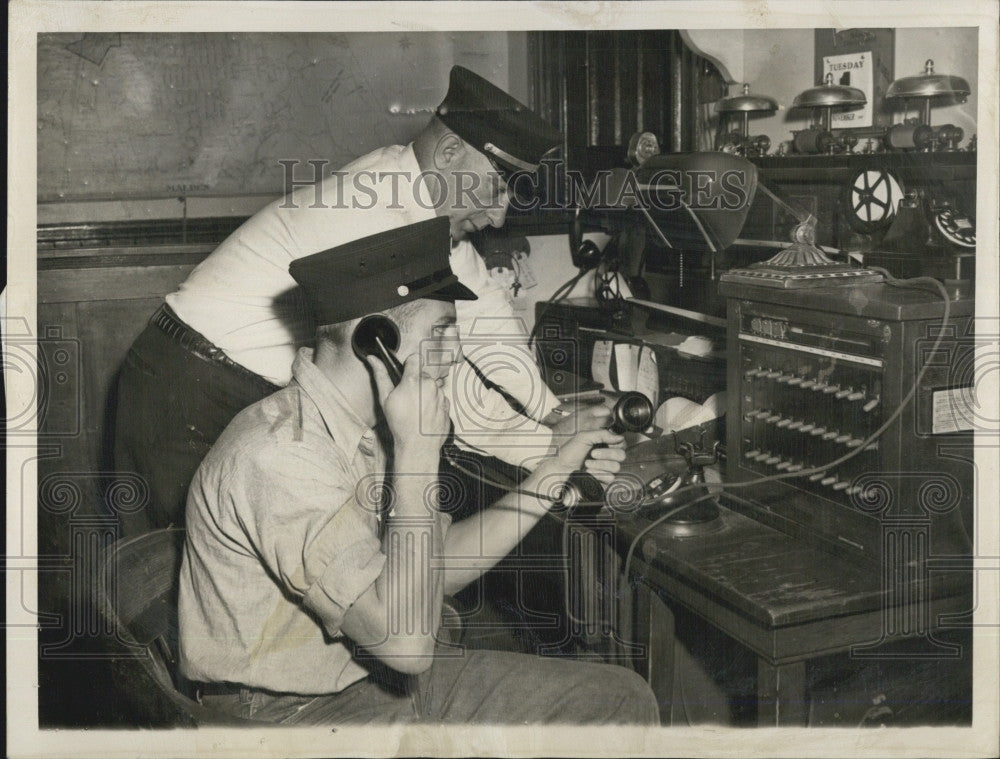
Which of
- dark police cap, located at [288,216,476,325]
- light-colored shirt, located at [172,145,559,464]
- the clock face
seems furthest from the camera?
light-colored shirt, located at [172,145,559,464]

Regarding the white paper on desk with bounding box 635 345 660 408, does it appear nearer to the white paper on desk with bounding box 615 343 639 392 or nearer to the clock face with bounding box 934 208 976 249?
the white paper on desk with bounding box 615 343 639 392

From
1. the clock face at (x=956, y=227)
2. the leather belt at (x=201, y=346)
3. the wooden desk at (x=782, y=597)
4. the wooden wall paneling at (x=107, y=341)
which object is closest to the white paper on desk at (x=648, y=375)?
the wooden desk at (x=782, y=597)

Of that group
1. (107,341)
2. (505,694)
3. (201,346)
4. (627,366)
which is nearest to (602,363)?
(627,366)

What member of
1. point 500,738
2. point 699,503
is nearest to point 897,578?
point 699,503

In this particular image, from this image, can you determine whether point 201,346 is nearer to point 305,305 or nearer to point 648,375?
point 305,305

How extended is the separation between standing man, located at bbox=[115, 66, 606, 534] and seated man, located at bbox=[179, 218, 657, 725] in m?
0.53

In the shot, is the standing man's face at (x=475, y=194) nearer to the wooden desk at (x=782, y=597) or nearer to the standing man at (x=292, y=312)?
the standing man at (x=292, y=312)

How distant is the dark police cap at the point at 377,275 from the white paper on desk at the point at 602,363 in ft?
3.88

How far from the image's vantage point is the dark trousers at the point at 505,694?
1.62 m

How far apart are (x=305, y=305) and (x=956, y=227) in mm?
1422

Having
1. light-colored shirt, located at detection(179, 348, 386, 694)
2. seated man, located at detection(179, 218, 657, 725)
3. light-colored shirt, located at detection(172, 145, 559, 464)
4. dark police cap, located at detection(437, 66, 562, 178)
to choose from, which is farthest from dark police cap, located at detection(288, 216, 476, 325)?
dark police cap, located at detection(437, 66, 562, 178)

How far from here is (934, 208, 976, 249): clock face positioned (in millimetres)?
1752

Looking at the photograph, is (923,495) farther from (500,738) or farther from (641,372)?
(641,372)

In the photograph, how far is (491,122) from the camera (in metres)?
2.20
